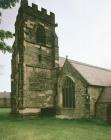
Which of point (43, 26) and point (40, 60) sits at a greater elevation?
point (43, 26)

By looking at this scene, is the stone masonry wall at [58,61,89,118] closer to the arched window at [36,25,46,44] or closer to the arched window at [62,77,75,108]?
the arched window at [62,77,75,108]

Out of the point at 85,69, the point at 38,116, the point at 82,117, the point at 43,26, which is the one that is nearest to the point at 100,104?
the point at 82,117

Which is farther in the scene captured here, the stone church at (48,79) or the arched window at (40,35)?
the arched window at (40,35)

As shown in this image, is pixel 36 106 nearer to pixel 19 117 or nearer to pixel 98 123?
pixel 19 117

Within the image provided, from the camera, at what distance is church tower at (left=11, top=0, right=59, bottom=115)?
2825 cm

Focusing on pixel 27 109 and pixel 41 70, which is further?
pixel 41 70

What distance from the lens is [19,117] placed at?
1079 inches

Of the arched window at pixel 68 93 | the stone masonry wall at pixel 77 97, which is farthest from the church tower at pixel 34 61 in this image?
the stone masonry wall at pixel 77 97

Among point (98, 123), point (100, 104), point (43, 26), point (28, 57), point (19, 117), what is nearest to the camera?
point (98, 123)

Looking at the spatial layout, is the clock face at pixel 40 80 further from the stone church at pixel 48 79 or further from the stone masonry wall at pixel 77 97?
the stone masonry wall at pixel 77 97

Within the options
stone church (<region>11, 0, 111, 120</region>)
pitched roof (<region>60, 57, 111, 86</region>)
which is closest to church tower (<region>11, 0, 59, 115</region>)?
stone church (<region>11, 0, 111, 120</region>)

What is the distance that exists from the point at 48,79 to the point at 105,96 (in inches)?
327

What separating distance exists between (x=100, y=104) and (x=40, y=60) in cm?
976

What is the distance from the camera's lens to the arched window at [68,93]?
91.8ft
